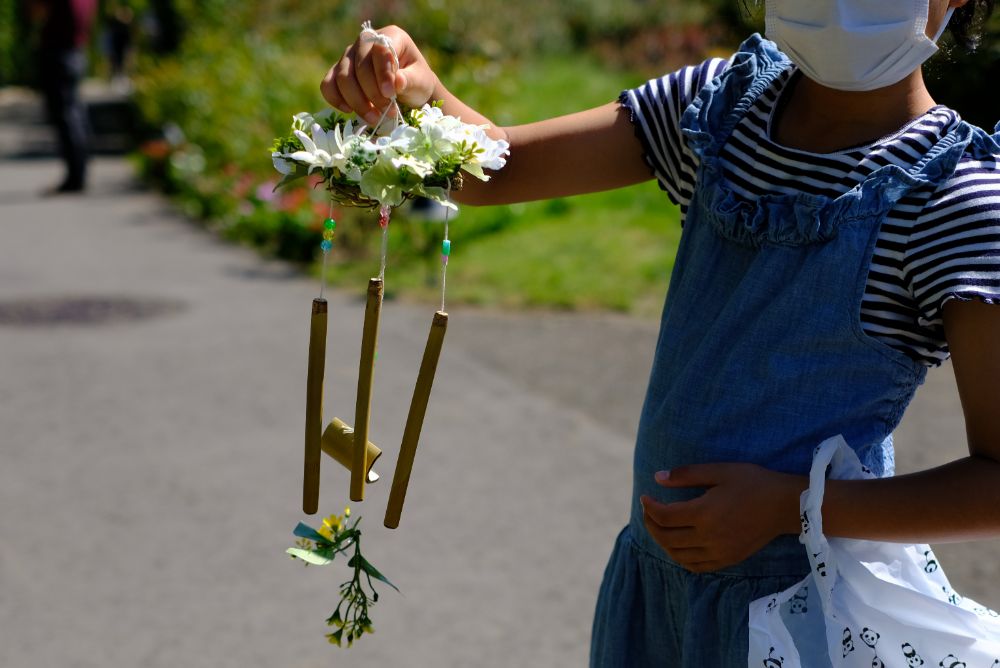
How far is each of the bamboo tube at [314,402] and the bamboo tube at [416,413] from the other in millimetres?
109

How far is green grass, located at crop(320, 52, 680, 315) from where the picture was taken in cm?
751

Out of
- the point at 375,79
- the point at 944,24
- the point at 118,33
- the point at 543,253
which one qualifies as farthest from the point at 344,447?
the point at 118,33

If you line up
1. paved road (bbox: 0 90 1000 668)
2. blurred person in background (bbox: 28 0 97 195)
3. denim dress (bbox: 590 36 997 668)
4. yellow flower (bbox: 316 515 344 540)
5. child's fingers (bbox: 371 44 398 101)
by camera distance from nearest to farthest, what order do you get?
denim dress (bbox: 590 36 997 668) < child's fingers (bbox: 371 44 398 101) < yellow flower (bbox: 316 515 344 540) < paved road (bbox: 0 90 1000 668) < blurred person in background (bbox: 28 0 97 195)

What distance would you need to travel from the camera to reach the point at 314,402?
1.65 meters

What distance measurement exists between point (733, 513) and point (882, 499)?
18 centimetres

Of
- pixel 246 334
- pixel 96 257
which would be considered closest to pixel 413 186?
pixel 246 334

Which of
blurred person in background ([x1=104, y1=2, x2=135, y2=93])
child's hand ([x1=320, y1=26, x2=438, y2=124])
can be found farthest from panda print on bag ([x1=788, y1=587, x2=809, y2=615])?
blurred person in background ([x1=104, y1=2, x2=135, y2=93])

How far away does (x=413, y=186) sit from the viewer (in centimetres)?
158

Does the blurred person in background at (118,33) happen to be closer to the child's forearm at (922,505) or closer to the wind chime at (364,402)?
the wind chime at (364,402)

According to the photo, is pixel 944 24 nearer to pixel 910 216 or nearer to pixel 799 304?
pixel 910 216

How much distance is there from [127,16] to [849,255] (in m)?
20.6

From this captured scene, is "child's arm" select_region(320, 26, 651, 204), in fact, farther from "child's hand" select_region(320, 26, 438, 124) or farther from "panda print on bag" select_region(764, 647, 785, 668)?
"panda print on bag" select_region(764, 647, 785, 668)

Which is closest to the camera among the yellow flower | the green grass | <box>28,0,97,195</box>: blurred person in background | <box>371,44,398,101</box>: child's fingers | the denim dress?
the denim dress

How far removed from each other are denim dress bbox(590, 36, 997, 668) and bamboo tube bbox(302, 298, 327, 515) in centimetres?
46
